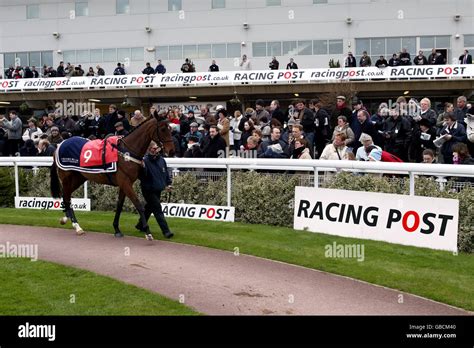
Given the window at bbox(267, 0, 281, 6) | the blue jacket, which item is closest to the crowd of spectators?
the blue jacket

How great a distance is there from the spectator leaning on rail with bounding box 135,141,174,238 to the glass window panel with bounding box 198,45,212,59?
29.2 meters

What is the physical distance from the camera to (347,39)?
35.8 metres

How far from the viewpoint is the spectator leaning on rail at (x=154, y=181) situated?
364 inches

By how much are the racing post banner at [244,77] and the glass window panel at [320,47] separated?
23.3 feet

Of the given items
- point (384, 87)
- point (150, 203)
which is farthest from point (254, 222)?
point (384, 87)

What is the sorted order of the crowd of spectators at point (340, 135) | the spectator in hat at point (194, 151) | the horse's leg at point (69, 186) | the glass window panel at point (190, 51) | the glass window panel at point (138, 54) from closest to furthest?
the horse's leg at point (69, 186) < the crowd of spectators at point (340, 135) < the spectator in hat at point (194, 151) < the glass window panel at point (190, 51) < the glass window panel at point (138, 54)

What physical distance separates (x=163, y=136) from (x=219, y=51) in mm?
29472

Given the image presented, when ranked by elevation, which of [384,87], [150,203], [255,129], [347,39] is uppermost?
[347,39]

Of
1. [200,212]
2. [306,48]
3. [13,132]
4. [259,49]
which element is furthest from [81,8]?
[200,212]

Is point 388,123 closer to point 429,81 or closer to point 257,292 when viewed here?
point 257,292

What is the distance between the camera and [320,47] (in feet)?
119

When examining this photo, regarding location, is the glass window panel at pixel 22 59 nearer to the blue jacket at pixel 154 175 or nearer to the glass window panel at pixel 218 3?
the glass window panel at pixel 218 3

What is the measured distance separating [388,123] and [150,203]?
516cm

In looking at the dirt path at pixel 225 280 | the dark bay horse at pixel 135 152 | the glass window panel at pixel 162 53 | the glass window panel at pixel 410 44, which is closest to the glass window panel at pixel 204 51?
the glass window panel at pixel 162 53
